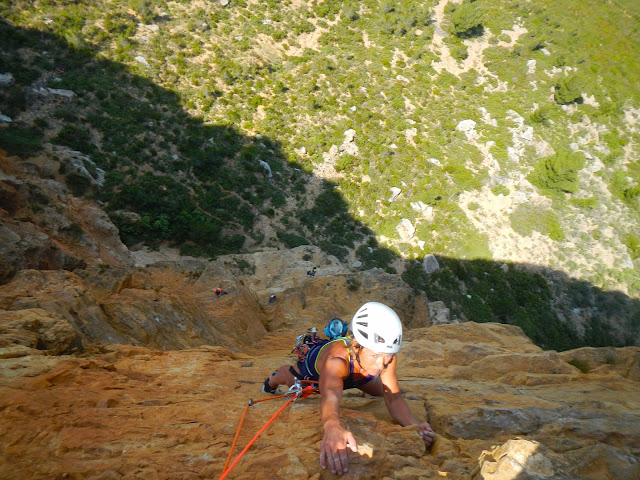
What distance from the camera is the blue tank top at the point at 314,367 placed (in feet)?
16.7

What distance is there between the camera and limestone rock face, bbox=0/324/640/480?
3648mm

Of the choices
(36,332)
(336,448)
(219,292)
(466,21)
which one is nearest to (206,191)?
(219,292)

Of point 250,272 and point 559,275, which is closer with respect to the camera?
point 250,272

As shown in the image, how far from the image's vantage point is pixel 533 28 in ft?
168

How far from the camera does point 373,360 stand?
489 cm

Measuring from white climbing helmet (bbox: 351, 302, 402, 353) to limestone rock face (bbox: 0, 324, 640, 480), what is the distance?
890 millimetres

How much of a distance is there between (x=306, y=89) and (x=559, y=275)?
33.2 meters

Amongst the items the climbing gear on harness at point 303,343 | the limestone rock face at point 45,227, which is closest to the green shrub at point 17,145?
the limestone rock face at point 45,227

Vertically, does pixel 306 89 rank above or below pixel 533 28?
below

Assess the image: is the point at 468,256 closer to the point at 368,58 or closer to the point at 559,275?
the point at 559,275

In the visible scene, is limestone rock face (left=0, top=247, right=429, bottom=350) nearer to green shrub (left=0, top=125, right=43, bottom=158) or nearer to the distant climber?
the distant climber

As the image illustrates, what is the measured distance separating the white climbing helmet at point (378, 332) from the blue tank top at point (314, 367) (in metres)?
0.31

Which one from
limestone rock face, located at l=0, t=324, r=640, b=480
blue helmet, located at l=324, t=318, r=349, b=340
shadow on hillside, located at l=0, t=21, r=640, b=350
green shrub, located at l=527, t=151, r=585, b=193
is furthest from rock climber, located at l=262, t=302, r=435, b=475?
green shrub, located at l=527, t=151, r=585, b=193

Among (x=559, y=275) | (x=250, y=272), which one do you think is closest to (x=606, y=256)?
(x=559, y=275)
